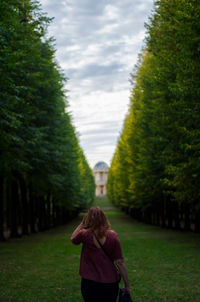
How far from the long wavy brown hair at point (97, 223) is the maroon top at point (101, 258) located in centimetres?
7

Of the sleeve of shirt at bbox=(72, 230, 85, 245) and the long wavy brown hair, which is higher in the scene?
the long wavy brown hair

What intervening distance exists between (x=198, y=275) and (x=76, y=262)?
14.9 ft

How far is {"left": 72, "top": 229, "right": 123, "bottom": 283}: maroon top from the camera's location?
15.5 feet

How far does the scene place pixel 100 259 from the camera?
4.76 meters

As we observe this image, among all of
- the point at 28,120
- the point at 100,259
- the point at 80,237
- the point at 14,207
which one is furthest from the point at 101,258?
the point at 14,207

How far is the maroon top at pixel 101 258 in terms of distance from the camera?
4734 millimetres

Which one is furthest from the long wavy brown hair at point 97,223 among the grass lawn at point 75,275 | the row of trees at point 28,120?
the row of trees at point 28,120

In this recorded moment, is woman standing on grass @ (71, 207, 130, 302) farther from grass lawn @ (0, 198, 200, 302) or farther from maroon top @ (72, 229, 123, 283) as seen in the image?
grass lawn @ (0, 198, 200, 302)

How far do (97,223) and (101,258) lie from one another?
45cm

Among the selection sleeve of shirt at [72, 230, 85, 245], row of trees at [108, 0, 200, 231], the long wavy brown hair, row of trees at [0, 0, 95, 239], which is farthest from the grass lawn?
row of trees at [0, 0, 95, 239]

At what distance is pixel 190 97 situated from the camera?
571 inches

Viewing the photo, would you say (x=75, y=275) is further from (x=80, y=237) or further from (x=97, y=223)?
(x=97, y=223)

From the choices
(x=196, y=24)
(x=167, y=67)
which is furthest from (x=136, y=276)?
(x=167, y=67)

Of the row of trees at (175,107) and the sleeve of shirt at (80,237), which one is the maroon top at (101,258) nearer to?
the sleeve of shirt at (80,237)
